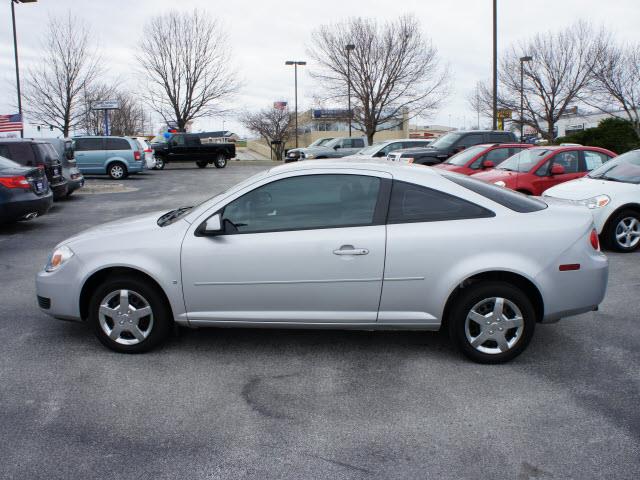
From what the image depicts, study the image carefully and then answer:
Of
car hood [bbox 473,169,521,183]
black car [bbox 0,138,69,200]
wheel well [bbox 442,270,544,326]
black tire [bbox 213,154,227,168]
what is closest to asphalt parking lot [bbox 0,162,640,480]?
wheel well [bbox 442,270,544,326]

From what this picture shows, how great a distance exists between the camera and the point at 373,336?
17.2 feet

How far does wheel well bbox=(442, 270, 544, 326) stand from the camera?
14.7ft

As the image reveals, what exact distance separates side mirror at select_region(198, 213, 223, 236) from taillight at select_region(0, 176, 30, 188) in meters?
7.13

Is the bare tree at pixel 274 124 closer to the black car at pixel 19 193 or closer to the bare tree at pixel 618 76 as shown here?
the bare tree at pixel 618 76

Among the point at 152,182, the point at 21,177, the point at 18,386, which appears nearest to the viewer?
the point at 18,386

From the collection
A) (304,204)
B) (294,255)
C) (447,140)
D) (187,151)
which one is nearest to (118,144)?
(187,151)

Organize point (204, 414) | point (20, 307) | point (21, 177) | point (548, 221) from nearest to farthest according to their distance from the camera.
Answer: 1. point (204, 414)
2. point (548, 221)
3. point (20, 307)
4. point (21, 177)

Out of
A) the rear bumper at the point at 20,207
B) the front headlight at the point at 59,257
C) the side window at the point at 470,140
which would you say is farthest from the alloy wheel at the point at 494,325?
the side window at the point at 470,140

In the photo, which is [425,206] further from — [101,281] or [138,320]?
[101,281]

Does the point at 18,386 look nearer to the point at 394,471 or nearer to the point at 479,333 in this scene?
the point at 394,471

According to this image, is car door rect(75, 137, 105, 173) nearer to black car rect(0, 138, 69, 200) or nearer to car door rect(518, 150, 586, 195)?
black car rect(0, 138, 69, 200)

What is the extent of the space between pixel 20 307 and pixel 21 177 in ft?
16.1

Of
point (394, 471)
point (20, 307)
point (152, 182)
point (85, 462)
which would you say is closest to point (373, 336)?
point (394, 471)

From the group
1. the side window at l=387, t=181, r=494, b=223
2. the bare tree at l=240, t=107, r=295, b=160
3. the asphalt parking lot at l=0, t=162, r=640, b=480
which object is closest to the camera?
the asphalt parking lot at l=0, t=162, r=640, b=480
